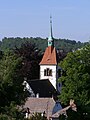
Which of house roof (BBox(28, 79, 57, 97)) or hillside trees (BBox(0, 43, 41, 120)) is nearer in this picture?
hillside trees (BBox(0, 43, 41, 120))

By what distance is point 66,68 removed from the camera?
181 ft

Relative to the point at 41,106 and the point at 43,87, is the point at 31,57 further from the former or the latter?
the point at 41,106

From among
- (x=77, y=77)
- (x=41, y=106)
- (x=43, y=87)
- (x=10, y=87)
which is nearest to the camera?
(x=10, y=87)

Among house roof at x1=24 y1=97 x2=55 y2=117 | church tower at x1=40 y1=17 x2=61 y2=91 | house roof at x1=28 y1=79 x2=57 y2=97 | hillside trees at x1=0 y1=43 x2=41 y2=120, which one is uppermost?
church tower at x1=40 y1=17 x2=61 y2=91

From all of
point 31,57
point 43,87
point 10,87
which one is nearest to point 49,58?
point 31,57

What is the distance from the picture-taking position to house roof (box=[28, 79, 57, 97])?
7761 centimetres

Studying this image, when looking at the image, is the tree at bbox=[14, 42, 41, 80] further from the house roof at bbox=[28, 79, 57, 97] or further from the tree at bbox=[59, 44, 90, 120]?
the tree at bbox=[59, 44, 90, 120]

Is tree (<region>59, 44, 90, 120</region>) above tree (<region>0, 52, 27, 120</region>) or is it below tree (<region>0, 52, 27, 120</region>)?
above

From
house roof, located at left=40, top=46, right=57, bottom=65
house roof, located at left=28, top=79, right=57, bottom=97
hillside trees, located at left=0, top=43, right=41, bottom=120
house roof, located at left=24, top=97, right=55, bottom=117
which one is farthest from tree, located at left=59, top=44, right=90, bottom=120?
house roof, located at left=40, top=46, right=57, bottom=65

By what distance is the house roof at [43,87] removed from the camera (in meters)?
77.6

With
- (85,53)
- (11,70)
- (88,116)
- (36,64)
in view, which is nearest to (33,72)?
(36,64)

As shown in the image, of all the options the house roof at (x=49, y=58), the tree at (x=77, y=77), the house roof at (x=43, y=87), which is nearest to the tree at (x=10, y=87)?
the tree at (x=77, y=77)

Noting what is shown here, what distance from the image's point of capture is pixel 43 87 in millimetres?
80812

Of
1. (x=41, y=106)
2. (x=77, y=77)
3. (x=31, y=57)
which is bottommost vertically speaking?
(x=41, y=106)
